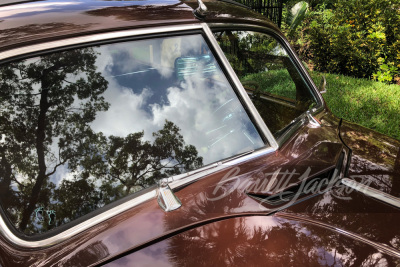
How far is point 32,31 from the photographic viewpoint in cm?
128

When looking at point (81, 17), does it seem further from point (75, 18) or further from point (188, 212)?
point (188, 212)

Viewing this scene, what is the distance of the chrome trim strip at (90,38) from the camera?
4.03 ft

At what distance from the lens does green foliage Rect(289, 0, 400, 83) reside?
6.21 metres

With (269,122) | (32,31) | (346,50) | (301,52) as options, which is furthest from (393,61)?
(32,31)

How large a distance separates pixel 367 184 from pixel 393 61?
5.85 m

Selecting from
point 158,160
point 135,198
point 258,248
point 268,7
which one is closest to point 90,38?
point 158,160

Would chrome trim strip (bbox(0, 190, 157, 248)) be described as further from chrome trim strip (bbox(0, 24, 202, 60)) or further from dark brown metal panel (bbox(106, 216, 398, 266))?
chrome trim strip (bbox(0, 24, 202, 60))

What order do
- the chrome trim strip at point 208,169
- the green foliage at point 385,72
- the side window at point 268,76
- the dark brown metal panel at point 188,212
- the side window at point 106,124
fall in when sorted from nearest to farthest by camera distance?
the dark brown metal panel at point 188,212, the side window at point 106,124, the chrome trim strip at point 208,169, the side window at point 268,76, the green foliage at point 385,72

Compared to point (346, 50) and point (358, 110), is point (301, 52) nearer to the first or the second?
point (346, 50)

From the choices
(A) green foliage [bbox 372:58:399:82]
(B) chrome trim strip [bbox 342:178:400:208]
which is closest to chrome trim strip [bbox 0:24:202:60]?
(B) chrome trim strip [bbox 342:178:400:208]

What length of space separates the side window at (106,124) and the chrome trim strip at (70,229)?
0.04 meters

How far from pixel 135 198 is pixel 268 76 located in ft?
4.43

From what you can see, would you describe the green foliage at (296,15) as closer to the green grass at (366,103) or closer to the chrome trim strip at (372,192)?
the green grass at (366,103)

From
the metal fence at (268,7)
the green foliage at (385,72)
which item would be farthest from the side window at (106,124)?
the metal fence at (268,7)
